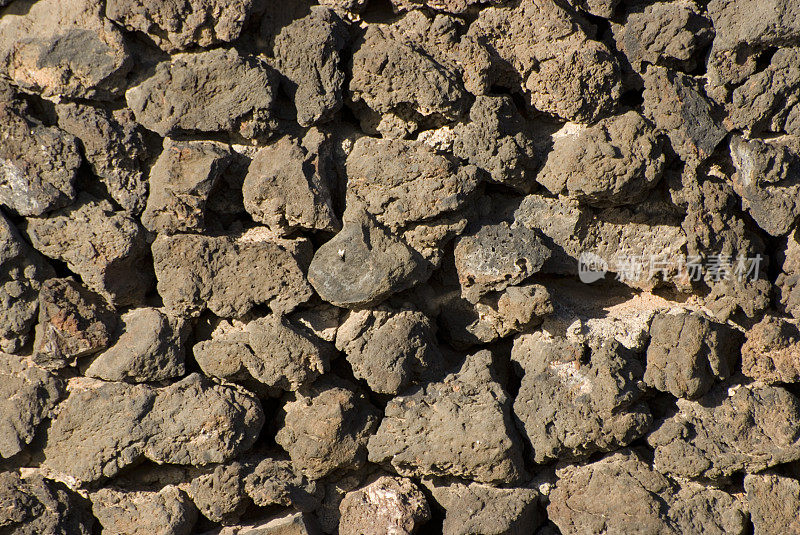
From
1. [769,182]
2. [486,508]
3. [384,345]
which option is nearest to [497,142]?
[384,345]

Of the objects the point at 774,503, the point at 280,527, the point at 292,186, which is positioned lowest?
the point at 774,503

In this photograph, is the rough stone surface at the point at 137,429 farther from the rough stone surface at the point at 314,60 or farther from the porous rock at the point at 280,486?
the rough stone surface at the point at 314,60

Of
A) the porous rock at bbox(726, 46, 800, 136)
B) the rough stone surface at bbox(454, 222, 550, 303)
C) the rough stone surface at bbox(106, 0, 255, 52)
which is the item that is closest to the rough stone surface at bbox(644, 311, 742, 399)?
the rough stone surface at bbox(454, 222, 550, 303)

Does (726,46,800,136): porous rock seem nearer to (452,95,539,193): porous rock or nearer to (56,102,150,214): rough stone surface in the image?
(452,95,539,193): porous rock

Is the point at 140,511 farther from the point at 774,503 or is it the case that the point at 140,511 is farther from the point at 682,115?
the point at 682,115

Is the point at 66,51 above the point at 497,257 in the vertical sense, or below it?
above

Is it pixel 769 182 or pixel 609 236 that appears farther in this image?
pixel 609 236

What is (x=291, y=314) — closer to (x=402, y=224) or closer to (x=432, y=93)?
(x=402, y=224)

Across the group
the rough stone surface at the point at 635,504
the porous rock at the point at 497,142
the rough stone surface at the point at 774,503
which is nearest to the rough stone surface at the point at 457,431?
the rough stone surface at the point at 635,504
